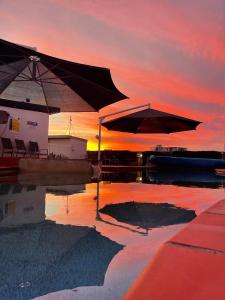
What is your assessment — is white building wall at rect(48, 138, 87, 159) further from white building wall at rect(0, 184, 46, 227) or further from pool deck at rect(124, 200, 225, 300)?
pool deck at rect(124, 200, 225, 300)

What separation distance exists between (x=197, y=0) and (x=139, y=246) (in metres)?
8.77

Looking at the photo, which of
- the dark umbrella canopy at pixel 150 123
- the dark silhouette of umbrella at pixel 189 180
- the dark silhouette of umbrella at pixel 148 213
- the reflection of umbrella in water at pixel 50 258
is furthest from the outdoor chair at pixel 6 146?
the reflection of umbrella in water at pixel 50 258

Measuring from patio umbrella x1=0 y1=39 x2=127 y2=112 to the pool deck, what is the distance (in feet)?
22.2

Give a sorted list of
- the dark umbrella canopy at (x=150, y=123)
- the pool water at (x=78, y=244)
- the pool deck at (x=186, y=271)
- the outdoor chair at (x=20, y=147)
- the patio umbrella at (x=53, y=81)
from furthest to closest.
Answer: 1. the outdoor chair at (x=20, y=147)
2. the dark umbrella canopy at (x=150, y=123)
3. the patio umbrella at (x=53, y=81)
4. the pool water at (x=78, y=244)
5. the pool deck at (x=186, y=271)

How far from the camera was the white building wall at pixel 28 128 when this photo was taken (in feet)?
49.6

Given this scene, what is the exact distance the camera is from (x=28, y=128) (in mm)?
16219

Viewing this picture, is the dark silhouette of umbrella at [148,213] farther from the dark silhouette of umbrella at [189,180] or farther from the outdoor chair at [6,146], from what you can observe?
the outdoor chair at [6,146]

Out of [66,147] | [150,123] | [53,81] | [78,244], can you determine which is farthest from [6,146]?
[78,244]

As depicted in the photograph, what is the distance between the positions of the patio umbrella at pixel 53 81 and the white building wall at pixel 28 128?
12.5 feet

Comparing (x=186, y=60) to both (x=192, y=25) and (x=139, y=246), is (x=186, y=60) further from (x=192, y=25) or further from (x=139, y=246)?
(x=139, y=246)

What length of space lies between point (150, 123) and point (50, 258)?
1363 centimetres

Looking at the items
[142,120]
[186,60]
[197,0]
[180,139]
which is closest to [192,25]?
[197,0]

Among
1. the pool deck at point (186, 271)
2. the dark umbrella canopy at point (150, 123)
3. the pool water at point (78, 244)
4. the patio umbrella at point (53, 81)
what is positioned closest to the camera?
the pool deck at point (186, 271)

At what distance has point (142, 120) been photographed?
1568 centimetres
